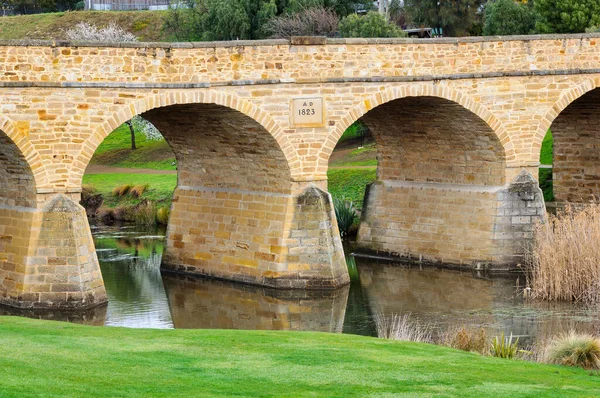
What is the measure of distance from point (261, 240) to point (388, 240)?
5825 millimetres

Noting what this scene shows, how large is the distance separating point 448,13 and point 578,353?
42248mm

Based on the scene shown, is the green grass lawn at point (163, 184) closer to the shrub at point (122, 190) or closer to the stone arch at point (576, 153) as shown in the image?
the shrub at point (122, 190)

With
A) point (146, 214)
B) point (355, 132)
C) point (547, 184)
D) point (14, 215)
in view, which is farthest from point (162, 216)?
point (355, 132)

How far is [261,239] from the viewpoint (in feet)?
89.4

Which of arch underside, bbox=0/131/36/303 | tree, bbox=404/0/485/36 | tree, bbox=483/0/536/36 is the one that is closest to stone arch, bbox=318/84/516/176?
arch underside, bbox=0/131/36/303

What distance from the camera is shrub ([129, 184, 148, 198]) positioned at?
41312 mm

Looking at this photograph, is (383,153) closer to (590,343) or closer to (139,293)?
(139,293)

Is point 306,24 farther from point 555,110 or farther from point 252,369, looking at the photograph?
point 252,369

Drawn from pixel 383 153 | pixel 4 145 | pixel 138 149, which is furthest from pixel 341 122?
pixel 138 149

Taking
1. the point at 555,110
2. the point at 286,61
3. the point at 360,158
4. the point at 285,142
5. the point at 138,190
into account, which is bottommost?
the point at 138,190

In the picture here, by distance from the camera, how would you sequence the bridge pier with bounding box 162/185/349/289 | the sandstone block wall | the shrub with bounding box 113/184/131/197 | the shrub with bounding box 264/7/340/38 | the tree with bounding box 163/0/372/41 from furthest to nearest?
the tree with bounding box 163/0/372/41
the shrub with bounding box 264/7/340/38
the shrub with bounding box 113/184/131/197
the bridge pier with bounding box 162/185/349/289
the sandstone block wall

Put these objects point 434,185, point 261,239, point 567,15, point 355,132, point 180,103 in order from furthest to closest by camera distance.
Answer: point 355,132
point 567,15
point 434,185
point 261,239
point 180,103

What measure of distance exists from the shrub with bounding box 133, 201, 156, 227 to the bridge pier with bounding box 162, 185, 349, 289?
9.45 meters

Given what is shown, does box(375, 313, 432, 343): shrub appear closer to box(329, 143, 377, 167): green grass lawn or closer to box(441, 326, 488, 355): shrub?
box(441, 326, 488, 355): shrub
